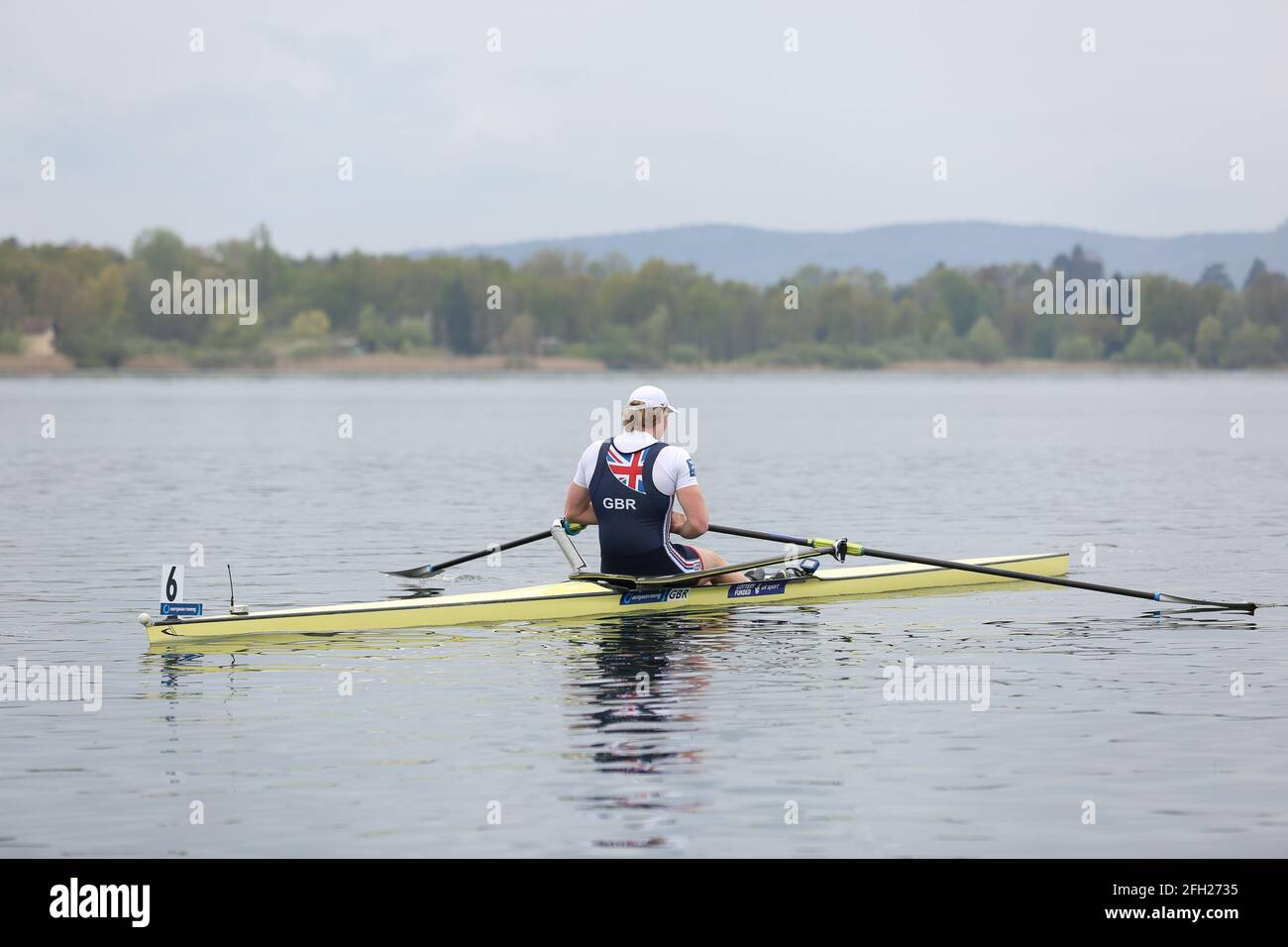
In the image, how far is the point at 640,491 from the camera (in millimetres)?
15195

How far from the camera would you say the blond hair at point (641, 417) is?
49.5 ft

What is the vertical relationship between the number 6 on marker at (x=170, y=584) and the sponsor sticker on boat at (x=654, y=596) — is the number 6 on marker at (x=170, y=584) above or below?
above

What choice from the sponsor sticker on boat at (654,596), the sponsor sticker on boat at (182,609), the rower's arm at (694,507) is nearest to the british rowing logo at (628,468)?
the rower's arm at (694,507)

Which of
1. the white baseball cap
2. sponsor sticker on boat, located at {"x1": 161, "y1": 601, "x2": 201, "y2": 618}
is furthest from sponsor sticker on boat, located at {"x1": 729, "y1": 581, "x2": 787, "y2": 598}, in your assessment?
sponsor sticker on boat, located at {"x1": 161, "y1": 601, "x2": 201, "y2": 618}

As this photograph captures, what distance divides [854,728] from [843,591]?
20.5ft

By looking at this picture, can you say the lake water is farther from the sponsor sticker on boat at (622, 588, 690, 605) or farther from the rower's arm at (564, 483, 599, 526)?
the rower's arm at (564, 483, 599, 526)

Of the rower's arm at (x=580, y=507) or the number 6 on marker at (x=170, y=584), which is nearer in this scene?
the number 6 on marker at (x=170, y=584)

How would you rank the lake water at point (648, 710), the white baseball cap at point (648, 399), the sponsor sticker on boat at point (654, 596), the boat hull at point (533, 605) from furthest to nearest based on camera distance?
the sponsor sticker on boat at point (654, 596)
the white baseball cap at point (648, 399)
the boat hull at point (533, 605)
the lake water at point (648, 710)

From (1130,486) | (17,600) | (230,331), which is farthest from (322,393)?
(17,600)

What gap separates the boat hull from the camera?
14.6 m

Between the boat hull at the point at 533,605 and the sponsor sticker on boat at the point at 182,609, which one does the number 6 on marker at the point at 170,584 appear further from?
the boat hull at the point at 533,605

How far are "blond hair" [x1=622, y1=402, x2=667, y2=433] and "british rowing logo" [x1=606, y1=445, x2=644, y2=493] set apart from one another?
0.78 feet

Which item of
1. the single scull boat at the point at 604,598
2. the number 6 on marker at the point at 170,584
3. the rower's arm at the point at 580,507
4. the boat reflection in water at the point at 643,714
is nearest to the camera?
the boat reflection in water at the point at 643,714

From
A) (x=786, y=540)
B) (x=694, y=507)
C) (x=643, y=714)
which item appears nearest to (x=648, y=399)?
(x=694, y=507)
